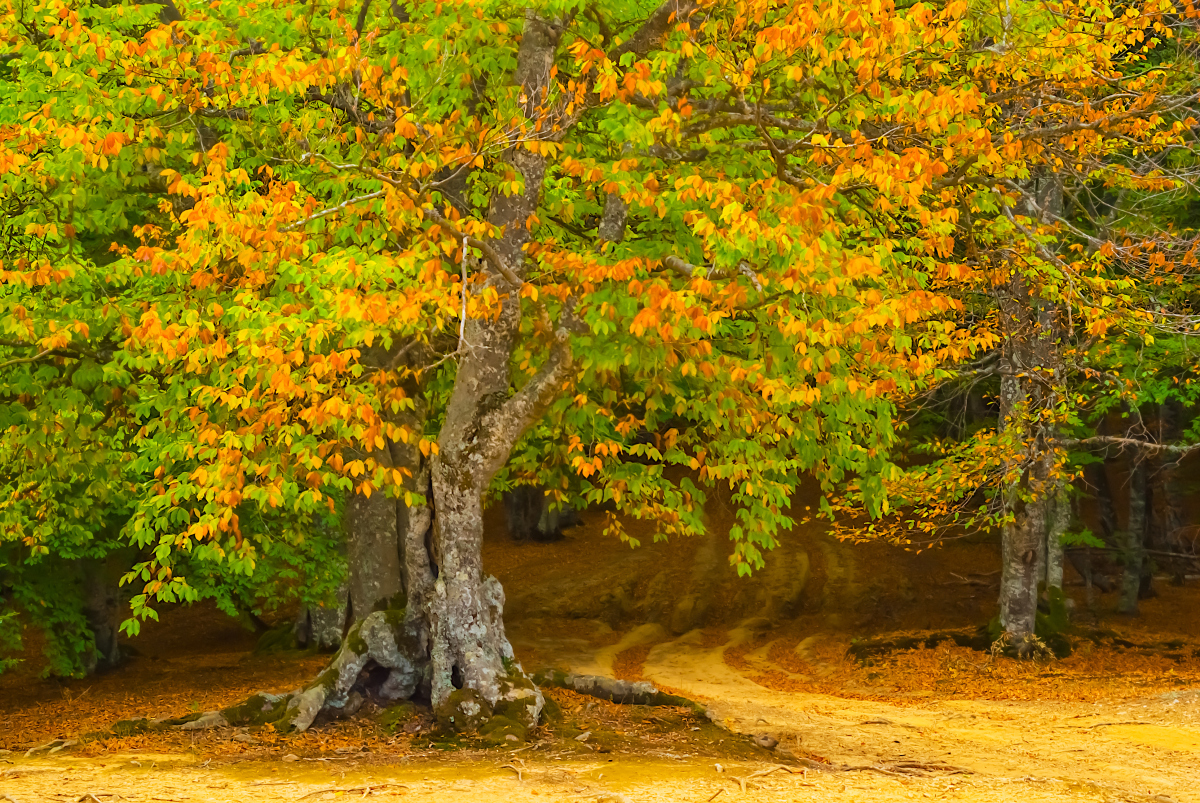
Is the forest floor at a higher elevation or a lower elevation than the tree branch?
lower

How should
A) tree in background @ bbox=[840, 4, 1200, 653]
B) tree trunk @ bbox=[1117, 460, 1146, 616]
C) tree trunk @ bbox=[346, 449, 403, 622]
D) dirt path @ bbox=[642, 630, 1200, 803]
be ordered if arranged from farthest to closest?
tree trunk @ bbox=[1117, 460, 1146, 616], tree trunk @ bbox=[346, 449, 403, 622], tree in background @ bbox=[840, 4, 1200, 653], dirt path @ bbox=[642, 630, 1200, 803]

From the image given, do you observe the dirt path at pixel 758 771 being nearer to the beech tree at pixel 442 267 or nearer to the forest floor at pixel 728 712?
the forest floor at pixel 728 712

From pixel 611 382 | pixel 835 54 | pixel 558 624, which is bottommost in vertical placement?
pixel 558 624

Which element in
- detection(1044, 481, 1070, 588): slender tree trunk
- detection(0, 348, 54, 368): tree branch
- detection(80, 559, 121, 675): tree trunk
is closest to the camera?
detection(0, 348, 54, 368): tree branch

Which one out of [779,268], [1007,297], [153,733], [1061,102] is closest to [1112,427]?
[1007,297]

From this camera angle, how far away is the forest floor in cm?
963

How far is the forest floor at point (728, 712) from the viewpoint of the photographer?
9633mm

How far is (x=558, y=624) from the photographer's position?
87.3 ft

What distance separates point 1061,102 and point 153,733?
11.8m

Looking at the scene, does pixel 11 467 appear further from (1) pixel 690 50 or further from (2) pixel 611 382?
(1) pixel 690 50

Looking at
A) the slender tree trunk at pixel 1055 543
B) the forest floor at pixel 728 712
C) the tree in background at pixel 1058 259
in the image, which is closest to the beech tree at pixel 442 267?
the forest floor at pixel 728 712

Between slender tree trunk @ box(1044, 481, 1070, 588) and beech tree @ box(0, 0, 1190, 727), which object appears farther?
slender tree trunk @ box(1044, 481, 1070, 588)

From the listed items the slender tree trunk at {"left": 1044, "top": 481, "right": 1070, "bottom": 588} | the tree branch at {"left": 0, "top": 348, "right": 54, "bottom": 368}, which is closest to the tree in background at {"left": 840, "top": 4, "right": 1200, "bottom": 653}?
the slender tree trunk at {"left": 1044, "top": 481, "right": 1070, "bottom": 588}

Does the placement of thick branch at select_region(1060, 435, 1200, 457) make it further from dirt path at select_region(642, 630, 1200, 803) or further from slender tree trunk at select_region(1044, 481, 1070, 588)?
dirt path at select_region(642, 630, 1200, 803)
